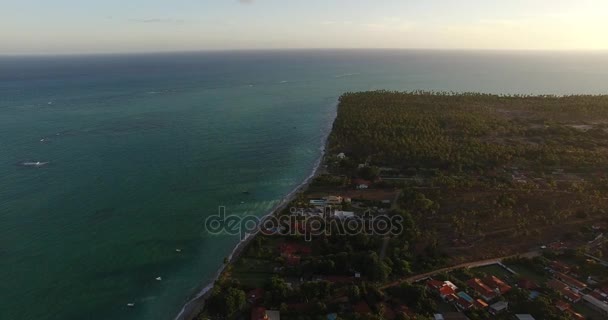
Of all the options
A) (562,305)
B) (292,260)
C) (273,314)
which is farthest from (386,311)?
(562,305)

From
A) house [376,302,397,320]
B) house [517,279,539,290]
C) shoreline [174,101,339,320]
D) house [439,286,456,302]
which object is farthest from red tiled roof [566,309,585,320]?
shoreline [174,101,339,320]

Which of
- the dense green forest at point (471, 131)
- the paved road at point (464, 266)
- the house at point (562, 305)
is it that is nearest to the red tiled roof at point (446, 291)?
the paved road at point (464, 266)

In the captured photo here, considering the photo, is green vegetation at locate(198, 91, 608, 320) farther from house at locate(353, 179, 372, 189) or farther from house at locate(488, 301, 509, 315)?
house at locate(488, 301, 509, 315)

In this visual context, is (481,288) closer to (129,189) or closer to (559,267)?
(559,267)

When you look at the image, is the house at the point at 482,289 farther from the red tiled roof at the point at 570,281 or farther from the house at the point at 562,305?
the red tiled roof at the point at 570,281

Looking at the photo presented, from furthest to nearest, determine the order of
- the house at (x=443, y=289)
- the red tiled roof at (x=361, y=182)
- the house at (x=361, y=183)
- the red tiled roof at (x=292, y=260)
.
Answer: the red tiled roof at (x=361, y=182) < the house at (x=361, y=183) < the red tiled roof at (x=292, y=260) < the house at (x=443, y=289)

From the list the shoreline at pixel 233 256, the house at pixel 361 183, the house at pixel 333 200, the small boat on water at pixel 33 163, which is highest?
the small boat on water at pixel 33 163

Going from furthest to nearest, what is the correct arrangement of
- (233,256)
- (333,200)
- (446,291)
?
(333,200) < (233,256) < (446,291)
